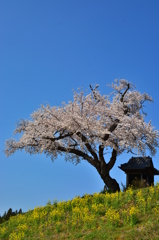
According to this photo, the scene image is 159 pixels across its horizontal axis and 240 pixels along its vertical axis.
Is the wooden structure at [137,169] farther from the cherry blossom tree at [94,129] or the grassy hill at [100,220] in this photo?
the grassy hill at [100,220]

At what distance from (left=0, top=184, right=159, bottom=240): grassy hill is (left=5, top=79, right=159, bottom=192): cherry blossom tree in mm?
7944

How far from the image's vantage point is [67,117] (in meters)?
26.9

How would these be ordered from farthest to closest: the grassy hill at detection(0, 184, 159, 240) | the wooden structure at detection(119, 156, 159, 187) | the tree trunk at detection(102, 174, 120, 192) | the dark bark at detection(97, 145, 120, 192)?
the wooden structure at detection(119, 156, 159, 187) → the dark bark at detection(97, 145, 120, 192) → the tree trunk at detection(102, 174, 120, 192) → the grassy hill at detection(0, 184, 159, 240)

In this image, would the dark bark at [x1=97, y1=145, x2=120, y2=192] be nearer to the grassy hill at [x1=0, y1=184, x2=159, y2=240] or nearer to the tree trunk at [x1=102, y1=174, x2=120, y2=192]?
the tree trunk at [x1=102, y1=174, x2=120, y2=192]

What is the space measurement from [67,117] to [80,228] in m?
14.0

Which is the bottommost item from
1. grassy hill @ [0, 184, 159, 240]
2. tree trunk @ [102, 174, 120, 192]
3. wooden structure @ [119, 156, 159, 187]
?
grassy hill @ [0, 184, 159, 240]

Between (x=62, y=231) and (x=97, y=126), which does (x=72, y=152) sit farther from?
(x=62, y=231)

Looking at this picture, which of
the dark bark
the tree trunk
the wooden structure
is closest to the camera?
the tree trunk

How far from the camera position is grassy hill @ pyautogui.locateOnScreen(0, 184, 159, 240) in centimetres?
1210

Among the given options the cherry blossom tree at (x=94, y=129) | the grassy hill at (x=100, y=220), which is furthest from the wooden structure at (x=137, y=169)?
the grassy hill at (x=100, y=220)

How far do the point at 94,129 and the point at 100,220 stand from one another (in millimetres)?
12443

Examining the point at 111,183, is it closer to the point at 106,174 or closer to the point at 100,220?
the point at 106,174

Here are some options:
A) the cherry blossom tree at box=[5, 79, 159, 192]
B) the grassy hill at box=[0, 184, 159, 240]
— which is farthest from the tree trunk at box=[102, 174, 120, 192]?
the grassy hill at box=[0, 184, 159, 240]

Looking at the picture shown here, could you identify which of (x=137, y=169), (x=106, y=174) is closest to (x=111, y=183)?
(x=106, y=174)
